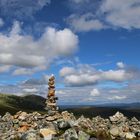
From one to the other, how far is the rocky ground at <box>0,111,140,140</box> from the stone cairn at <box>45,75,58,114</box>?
2353 millimetres

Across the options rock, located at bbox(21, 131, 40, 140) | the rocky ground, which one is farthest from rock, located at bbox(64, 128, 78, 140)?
rock, located at bbox(21, 131, 40, 140)

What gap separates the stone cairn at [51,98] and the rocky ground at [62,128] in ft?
7.72

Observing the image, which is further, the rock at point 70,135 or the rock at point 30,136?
the rock at point 30,136

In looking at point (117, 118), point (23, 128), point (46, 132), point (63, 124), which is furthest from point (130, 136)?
point (23, 128)

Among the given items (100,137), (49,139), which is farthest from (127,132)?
(49,139)

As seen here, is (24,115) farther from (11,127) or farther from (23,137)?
(23,137)

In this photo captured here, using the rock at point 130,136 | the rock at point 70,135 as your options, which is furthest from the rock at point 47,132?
the rock at point 130,136

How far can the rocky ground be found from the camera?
3342 cm

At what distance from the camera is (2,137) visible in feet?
121

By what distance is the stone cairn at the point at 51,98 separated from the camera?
49041 mm

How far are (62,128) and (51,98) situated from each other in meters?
14.0

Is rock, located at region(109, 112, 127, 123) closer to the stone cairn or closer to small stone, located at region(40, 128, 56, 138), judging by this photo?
the stone cairn

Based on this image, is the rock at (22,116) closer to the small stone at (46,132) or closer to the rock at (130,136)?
the small stone at (46,132)

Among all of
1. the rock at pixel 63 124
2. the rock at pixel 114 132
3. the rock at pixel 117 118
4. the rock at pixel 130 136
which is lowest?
the rock at pixel 130 136
